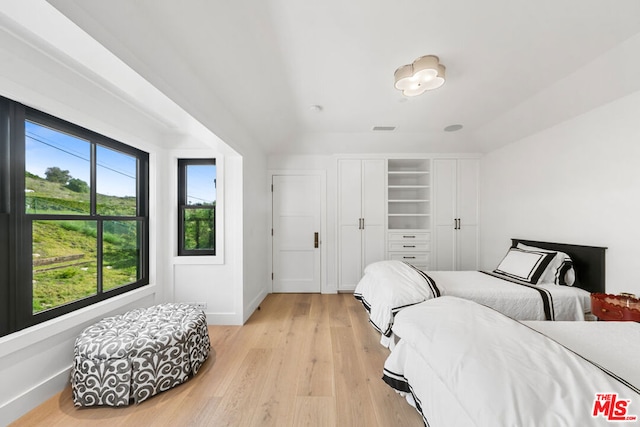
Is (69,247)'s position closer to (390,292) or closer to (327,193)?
(390,292)

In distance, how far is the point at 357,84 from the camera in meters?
2.20

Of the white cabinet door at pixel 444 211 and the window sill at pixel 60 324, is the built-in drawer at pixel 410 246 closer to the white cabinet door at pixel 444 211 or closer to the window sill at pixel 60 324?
the white cabinet door at pixel 444 211

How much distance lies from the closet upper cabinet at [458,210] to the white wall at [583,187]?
37cm

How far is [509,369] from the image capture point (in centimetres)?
79

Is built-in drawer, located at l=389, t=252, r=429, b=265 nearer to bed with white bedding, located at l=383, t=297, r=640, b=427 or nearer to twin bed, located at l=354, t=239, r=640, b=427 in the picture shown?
twin bed, located at l=354, t=239, r=640, b=427

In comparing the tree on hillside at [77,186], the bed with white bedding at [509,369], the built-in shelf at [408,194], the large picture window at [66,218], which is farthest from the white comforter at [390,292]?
the tree on hillside at [77,186]

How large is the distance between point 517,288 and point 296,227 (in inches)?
113

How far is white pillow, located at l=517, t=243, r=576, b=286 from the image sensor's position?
2.29m

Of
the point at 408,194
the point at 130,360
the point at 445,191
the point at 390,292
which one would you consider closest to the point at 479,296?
the point at 390,292

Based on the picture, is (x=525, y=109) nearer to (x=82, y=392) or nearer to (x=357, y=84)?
(x=357, y=84)

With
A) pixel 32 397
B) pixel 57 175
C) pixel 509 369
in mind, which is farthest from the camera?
pixel 57 175

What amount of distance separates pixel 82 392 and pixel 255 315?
1623 mm

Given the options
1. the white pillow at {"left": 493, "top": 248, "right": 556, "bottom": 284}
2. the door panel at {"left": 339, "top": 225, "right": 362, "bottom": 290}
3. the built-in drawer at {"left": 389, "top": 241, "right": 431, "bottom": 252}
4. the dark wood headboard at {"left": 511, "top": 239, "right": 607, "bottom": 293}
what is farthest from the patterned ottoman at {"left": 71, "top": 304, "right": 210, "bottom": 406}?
the dark wood headboard at {"left": 511, "top": 239, "right": 607, "bottom": 293}

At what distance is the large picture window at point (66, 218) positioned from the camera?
153 cm
